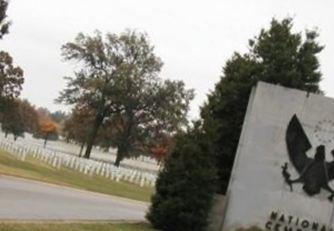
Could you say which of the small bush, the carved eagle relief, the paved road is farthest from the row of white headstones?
the carved eagle relief

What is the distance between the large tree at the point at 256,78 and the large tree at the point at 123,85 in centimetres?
4969

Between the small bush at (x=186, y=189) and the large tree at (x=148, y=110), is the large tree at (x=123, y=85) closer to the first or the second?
the large tree at (x=148, y=110)

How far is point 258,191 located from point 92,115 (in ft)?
194

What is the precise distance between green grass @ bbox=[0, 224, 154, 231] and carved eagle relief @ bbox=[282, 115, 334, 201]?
4.38 meters

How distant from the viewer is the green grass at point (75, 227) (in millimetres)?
14703

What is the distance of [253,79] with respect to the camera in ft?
82.2

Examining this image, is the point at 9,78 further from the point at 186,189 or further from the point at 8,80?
the point at 186,189

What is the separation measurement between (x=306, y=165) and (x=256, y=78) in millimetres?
3982

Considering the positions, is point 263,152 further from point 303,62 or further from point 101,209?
point 101,209

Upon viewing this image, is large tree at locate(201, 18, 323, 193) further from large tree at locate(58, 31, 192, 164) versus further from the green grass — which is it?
large tree at locate(58, 31, 192, 164)

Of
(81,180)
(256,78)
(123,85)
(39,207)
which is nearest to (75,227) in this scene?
(39,207)

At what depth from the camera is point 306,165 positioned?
22.1 meters

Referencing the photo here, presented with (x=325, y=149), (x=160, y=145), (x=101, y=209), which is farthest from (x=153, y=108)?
(x=325, y=149)

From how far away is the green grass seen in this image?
1470 cm
